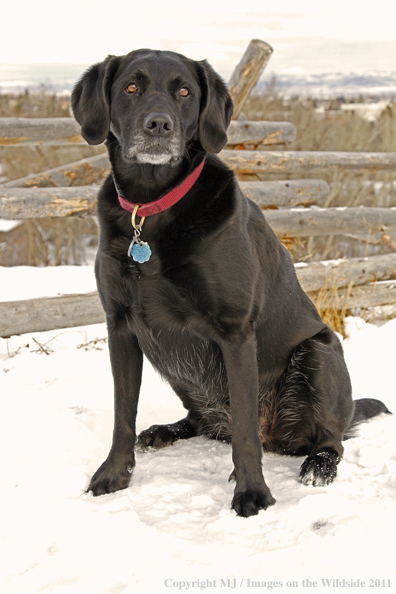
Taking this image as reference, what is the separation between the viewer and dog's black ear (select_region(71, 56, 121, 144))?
7.14 ft

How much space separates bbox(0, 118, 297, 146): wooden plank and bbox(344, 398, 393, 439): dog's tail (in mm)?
2807

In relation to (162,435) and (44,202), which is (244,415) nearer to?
(162,435)

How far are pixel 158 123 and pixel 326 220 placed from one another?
11.1 ft

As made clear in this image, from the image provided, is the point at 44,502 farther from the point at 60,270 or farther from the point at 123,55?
the point at 60,270

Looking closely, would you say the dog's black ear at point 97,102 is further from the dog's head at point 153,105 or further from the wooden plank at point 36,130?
the wooden plank at point 36,130

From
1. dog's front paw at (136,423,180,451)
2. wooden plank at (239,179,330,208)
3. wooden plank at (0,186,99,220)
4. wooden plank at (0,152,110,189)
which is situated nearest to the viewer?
dog's front paw at (136,423,180,451)

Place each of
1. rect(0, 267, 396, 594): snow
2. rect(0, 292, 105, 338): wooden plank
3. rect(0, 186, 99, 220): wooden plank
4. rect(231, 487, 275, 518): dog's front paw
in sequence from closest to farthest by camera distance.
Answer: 1. rect(0, 267, 396, 594): snow
2. rect(231, 487, 275, 518): dog's front paw
3. rect(0, 292, 105, 338): wooden plank
4. rect(0, 186, 99, 220): wooden plank

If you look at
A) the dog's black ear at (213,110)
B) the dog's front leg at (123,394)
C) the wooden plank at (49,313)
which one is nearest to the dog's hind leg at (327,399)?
the dog's front leg at (123,394)

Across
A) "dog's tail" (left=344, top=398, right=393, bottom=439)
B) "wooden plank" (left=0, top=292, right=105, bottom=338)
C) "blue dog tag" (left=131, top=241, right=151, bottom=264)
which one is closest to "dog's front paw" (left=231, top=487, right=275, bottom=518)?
"dog's tail" (left=344, top=398, right=393, bottom=439)

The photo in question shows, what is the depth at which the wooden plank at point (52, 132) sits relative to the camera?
412cm

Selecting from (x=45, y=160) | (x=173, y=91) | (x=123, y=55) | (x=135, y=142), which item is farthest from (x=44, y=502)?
(x=45, y=160)

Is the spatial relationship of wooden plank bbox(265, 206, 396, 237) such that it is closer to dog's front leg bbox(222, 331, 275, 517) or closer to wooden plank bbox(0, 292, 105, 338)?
wooden plank bbox(0, 292, 105, 338)

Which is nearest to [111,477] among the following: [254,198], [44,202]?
[44,202]

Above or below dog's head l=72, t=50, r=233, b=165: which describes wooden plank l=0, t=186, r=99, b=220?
below
